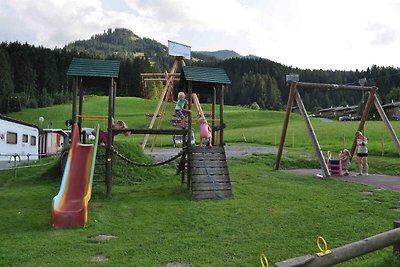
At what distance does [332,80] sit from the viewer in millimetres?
139000

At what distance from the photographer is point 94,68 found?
486 inches

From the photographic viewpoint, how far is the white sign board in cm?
1984

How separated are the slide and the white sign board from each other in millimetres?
9163

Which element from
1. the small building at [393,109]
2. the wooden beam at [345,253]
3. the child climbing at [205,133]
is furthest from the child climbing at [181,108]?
the small building at [393,109]

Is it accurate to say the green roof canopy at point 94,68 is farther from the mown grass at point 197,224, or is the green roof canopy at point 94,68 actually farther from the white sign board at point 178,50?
the white sign board at point 178,50

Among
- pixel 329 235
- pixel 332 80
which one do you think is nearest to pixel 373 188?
pixel 329 235

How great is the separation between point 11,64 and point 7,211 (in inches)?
3396

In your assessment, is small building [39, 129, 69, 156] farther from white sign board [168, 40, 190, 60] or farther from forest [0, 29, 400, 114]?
white sign board [168, 40, 190, 60]

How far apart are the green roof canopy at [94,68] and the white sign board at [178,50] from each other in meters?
7.38

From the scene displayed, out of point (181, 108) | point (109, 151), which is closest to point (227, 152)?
point (181, 108)

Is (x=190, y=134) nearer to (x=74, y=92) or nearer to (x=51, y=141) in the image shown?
(x=74, y=92)

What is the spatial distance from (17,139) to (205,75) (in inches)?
532

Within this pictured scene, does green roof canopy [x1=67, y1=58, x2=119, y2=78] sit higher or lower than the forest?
lower

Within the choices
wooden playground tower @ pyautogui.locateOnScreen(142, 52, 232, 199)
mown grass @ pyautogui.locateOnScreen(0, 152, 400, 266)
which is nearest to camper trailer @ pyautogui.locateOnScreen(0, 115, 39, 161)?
mown grass @ pyautogui.locateOnScreen(0, 152, 400, 266)
